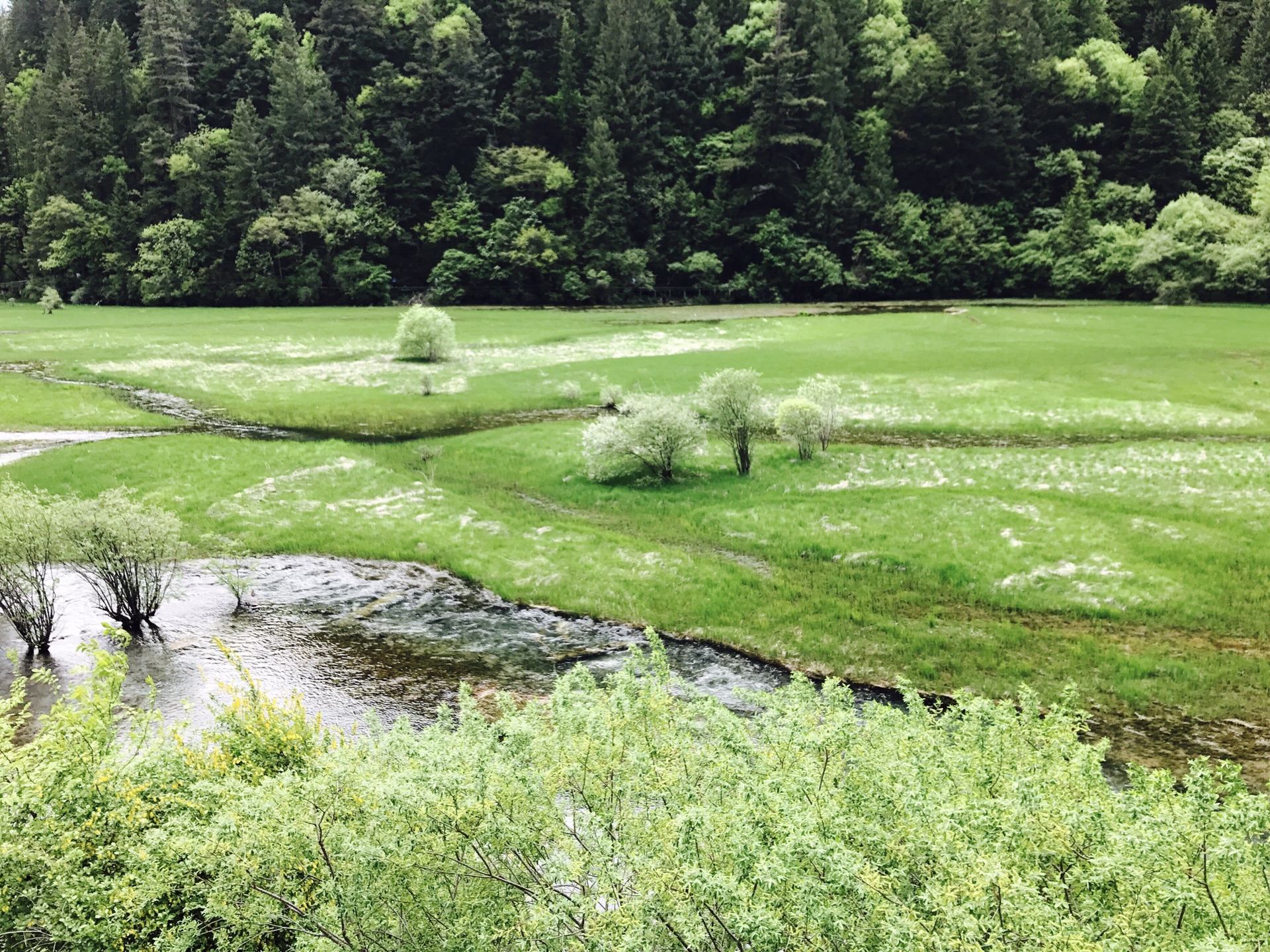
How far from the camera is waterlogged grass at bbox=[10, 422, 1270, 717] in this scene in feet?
59.7

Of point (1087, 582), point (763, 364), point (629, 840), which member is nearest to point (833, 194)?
point (763, 364)

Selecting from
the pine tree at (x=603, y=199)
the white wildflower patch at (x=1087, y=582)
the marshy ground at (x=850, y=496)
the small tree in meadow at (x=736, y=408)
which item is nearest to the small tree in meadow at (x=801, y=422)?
the marshy ground at (x=850, y=496)

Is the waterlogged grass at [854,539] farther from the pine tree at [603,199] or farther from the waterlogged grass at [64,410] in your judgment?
the pine tree at [603,199]

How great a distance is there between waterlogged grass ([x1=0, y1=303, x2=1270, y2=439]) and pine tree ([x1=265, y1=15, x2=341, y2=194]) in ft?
114

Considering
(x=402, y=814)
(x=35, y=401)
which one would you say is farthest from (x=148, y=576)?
(x=35, y=401)

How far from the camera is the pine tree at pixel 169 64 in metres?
107

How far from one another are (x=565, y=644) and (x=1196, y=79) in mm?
119298

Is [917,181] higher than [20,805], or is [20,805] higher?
[917,181]

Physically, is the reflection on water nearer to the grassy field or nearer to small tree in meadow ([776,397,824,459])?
the grassy field

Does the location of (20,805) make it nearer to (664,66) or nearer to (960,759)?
(960,759)

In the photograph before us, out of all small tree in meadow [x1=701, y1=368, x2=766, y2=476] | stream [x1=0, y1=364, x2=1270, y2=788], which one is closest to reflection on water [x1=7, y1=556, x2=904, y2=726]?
stream [x1=0, y1=364, x2=1270, y2=788]

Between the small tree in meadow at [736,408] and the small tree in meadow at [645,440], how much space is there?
0.94m

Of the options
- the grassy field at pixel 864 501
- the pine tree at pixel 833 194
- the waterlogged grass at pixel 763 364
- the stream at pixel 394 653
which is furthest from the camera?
the pine tree at pixel 833 194

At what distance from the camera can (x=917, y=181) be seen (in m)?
109
